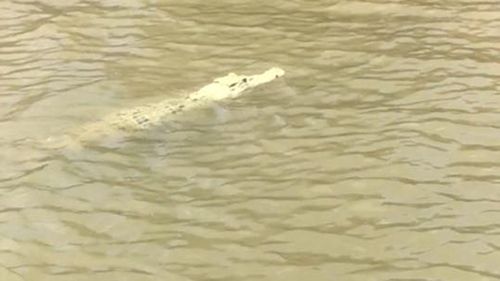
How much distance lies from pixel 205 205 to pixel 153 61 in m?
2.72

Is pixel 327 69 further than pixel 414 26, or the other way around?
pixel 414 26

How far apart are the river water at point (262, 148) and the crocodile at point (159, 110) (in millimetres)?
104

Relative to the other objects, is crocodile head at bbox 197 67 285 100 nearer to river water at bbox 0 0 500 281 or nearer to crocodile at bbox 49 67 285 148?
crocodile at bbox 49 67 285 148

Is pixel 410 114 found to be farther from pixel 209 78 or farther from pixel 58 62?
pixel 58 62

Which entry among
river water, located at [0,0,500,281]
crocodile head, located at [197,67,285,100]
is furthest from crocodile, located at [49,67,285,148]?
river water, located at [0,0,500,281]

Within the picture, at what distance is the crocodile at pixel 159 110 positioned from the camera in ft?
26.2

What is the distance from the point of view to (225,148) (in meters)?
7.70

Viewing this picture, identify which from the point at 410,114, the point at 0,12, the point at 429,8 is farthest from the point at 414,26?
the point at 0,12

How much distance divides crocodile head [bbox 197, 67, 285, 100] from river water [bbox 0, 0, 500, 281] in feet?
0.35

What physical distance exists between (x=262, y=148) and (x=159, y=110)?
1.14 meters

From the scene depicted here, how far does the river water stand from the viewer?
6469mm

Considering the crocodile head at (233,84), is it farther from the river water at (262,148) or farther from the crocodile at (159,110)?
the river water at (262,148)

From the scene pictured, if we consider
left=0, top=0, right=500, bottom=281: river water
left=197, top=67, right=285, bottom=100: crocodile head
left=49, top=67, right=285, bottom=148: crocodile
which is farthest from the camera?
left=197, top=67, right=285, bottom=100: crocodile head

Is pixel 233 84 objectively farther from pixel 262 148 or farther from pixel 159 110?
pixel 262 148
